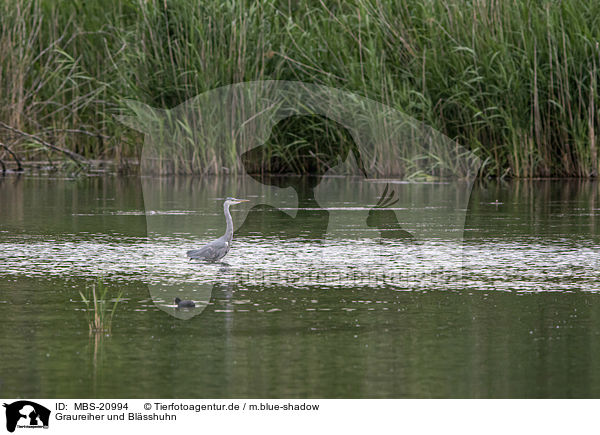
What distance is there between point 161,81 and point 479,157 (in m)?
4.53

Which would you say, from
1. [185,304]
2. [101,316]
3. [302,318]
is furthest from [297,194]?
[101,316]

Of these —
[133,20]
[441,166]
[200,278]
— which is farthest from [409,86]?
[200,278]

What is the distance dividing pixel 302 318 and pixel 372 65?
10064 mm

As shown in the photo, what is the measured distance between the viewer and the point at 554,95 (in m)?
15.5

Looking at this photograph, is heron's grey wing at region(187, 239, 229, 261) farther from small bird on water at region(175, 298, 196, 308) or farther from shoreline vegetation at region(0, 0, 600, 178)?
shoreline vegetation at region(0, 0, 600, 178)

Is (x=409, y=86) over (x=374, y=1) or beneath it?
beneath

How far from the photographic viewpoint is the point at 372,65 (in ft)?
51.6

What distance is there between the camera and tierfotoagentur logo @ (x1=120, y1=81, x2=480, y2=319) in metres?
7.79

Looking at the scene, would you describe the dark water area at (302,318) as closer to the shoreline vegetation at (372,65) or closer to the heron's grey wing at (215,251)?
the heron's grey wing at (215,251)

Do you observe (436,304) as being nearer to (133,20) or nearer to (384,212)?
(384,212)

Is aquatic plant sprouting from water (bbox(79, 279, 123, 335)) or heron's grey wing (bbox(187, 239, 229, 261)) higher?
heron's grey wing (bbox(187, 239, 229, 261))
